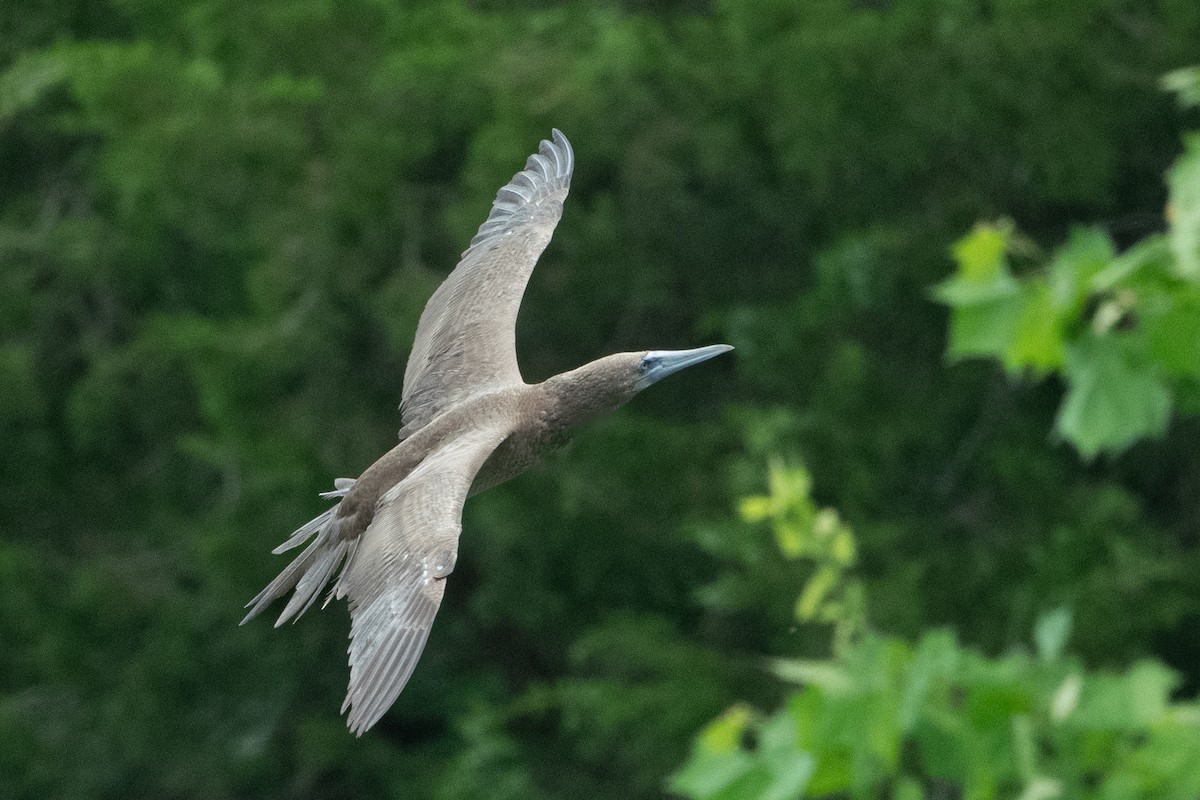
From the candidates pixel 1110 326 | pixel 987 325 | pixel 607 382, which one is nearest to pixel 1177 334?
pixel 1110 326

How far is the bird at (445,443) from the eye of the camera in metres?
4.29

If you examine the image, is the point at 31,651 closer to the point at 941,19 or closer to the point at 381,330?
the point at 381,330

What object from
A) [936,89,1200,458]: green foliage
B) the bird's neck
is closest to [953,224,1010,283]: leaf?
[936,89,1200,458]: green foliage

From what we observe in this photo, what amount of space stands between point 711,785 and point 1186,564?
5.55 m

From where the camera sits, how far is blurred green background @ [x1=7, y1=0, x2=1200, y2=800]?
425 inches

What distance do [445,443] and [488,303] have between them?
84 cm

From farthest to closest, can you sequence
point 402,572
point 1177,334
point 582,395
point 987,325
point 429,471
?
point 987,325
point 582,395
point 1177,334
point 429,471
point 402,572

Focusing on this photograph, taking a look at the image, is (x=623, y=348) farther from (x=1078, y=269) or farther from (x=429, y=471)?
(x=429, y=471)

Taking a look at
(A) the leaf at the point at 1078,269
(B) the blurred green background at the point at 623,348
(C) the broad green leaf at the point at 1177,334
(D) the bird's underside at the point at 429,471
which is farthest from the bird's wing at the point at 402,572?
(B) the blurred green background at the point at 623,348

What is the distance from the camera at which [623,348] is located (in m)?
11.4

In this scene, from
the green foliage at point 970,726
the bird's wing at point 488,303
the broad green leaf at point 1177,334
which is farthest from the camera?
the bird's wing at point 488,303

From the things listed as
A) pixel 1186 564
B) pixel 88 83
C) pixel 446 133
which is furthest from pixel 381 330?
pixel 1186 564

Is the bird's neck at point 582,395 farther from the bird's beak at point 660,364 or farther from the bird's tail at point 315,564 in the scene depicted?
the bird's tail at point 315,564

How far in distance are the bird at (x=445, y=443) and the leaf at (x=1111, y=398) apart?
0.85 meters
